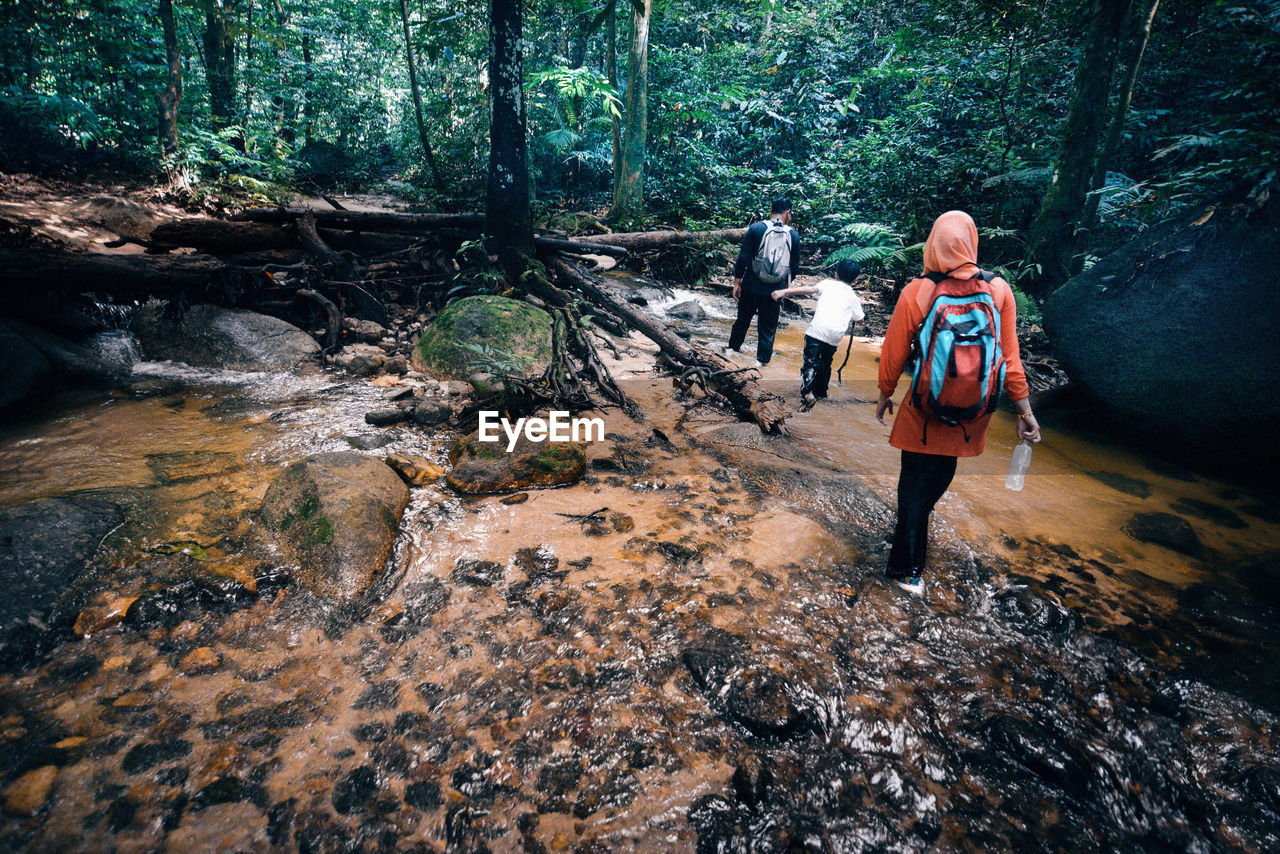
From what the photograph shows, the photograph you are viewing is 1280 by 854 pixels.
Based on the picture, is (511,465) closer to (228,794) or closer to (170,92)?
(228,794)

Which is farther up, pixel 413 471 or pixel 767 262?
pixel 767 262

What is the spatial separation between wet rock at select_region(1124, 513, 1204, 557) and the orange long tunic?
2.55 meters

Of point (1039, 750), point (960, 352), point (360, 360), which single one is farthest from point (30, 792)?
point (360, 360)

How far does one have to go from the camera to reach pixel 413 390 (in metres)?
5.69

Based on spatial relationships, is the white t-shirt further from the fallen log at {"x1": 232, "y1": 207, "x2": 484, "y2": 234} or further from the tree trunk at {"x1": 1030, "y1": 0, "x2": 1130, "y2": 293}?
the tree trunk at {"x1": 1030, "y1": 0, "x2": 1130, "y2": 293}

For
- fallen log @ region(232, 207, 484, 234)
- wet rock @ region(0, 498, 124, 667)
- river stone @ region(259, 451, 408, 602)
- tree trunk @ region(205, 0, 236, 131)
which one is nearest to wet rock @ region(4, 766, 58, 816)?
wet rock @ region(0, 498, 124, 667)

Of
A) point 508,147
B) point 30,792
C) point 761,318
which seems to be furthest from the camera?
point 508,147

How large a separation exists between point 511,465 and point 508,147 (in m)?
5.19

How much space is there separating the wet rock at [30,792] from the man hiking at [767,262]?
6.48 metres

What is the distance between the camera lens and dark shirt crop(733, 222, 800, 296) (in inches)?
253

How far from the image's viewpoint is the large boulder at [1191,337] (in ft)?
16.7

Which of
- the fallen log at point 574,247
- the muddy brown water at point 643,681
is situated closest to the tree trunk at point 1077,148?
the muddy brown water at point 643,681

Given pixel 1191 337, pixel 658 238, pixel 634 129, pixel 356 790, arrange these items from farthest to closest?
pixel 634 129
pixel 658 238
pixel 1191 337
pixel 356 790

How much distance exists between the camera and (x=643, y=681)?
255cm
